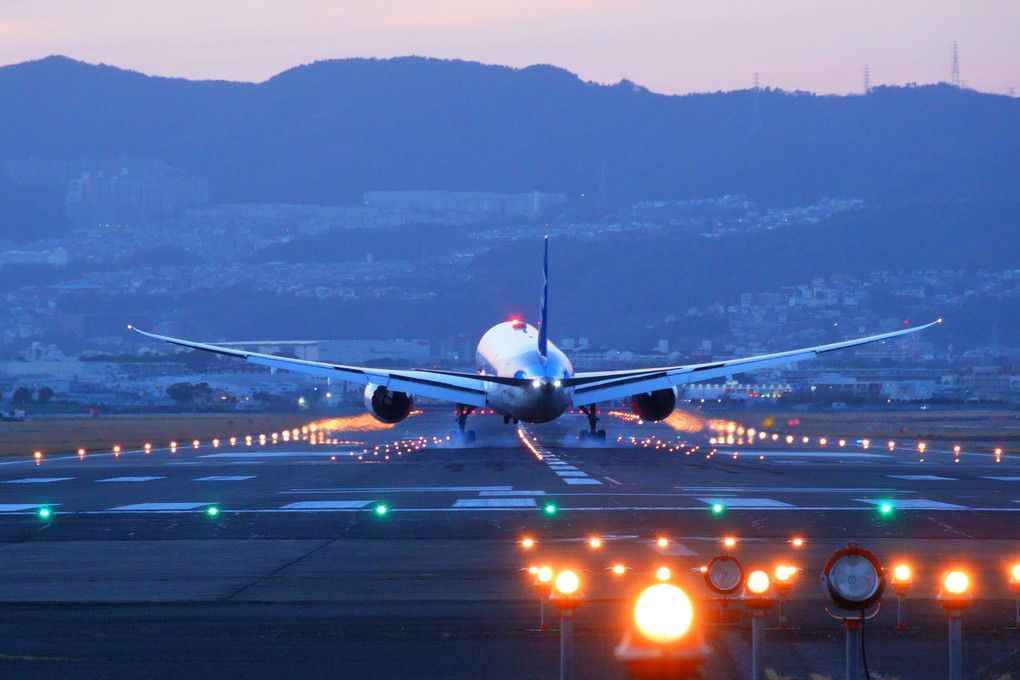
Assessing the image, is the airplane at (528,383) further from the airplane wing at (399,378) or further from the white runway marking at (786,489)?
the white runway marking at (786,489)

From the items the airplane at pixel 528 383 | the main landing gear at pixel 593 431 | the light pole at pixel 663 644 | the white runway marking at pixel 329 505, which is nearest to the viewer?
the light pole at pixel 663 644

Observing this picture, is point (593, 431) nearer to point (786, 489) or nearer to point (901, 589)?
point (786, 489)

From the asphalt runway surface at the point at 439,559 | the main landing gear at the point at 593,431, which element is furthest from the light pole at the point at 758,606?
the main landing gear at the point at 593,431

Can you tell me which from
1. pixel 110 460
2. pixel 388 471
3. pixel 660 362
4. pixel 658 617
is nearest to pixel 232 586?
pixel 658 617

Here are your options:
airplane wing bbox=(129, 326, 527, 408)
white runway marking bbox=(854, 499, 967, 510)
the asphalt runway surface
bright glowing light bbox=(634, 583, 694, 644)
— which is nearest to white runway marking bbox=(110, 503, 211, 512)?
the asphalt runway surface

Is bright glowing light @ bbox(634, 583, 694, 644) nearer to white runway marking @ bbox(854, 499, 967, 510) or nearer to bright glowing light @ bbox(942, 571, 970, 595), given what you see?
bright glowing light @ bbox(942, 571, 970, 595)

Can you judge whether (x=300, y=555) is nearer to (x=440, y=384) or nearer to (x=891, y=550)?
(x=891, y=550)
